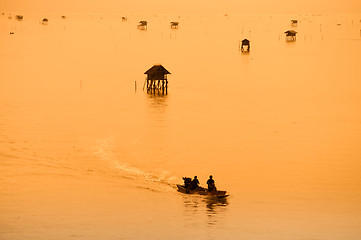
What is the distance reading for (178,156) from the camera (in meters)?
51.2

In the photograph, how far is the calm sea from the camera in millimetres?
36656

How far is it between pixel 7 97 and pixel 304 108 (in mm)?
34450

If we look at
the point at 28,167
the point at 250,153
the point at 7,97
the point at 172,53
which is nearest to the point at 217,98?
the point at 7,97

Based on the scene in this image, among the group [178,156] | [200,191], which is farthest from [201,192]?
[178,156]

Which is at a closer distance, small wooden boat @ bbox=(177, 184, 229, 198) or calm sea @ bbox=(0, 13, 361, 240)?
calm sea @ bbox=(0, 13, 361, 240)

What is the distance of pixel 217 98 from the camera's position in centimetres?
8281

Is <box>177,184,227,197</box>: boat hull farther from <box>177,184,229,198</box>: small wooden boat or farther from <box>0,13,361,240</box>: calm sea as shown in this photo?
<box>0,13,361,240</box>: calm sea

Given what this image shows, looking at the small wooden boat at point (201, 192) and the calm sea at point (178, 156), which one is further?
the small wooden boat at point (201, 192)

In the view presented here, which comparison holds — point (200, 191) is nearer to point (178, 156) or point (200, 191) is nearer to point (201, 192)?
point (201, 192)

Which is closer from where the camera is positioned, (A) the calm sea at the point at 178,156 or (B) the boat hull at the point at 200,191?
(A) the calm sea at the point at 178,156

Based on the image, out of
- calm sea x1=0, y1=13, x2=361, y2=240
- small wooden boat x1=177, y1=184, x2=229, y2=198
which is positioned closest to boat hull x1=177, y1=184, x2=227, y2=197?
small wooden boat x1=177, y1=184, x2=229, y2=198

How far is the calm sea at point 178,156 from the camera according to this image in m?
36.7

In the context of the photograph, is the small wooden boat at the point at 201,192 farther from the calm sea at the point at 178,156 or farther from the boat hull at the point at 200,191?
the calm sea at the point at 178,156

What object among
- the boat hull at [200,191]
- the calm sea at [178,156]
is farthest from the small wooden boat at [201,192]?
the calm sea at [178,156]
